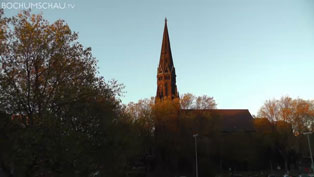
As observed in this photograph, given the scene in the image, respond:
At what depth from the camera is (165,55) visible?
8031 cm

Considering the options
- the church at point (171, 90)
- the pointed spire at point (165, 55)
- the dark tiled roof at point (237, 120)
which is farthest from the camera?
the pointed spire at point (165, 55)

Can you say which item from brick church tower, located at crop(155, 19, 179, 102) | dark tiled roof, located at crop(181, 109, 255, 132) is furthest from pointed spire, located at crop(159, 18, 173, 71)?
dark tiled roof, located at crop(181, 109, 255, 132)

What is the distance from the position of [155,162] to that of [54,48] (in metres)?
Answer: 42.5

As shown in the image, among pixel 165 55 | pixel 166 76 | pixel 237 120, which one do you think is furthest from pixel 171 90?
pixel 237 120

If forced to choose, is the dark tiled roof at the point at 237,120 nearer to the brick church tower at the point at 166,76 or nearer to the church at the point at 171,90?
the church at the point at 171,90

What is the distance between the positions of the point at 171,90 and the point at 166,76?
450cm

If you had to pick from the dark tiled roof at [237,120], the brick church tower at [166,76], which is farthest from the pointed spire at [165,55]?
the dark tiled roof at [237,120]

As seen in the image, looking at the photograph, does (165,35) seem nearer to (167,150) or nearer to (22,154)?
(167,150)

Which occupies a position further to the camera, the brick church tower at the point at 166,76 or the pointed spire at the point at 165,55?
the pointed spire at the point at 165,55

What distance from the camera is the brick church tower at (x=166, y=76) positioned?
75.3 meters

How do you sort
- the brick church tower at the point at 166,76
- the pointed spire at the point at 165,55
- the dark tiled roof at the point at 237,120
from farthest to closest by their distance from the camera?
the pointed spire at the point at 165,55 → the dark tiled roof at the point at 237,120 → the brick church tower at the point at 166,76

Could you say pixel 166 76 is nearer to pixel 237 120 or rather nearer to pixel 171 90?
pixel 171 90

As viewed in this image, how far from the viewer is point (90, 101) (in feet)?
71.3

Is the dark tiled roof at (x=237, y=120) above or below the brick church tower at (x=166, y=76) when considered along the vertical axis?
below
